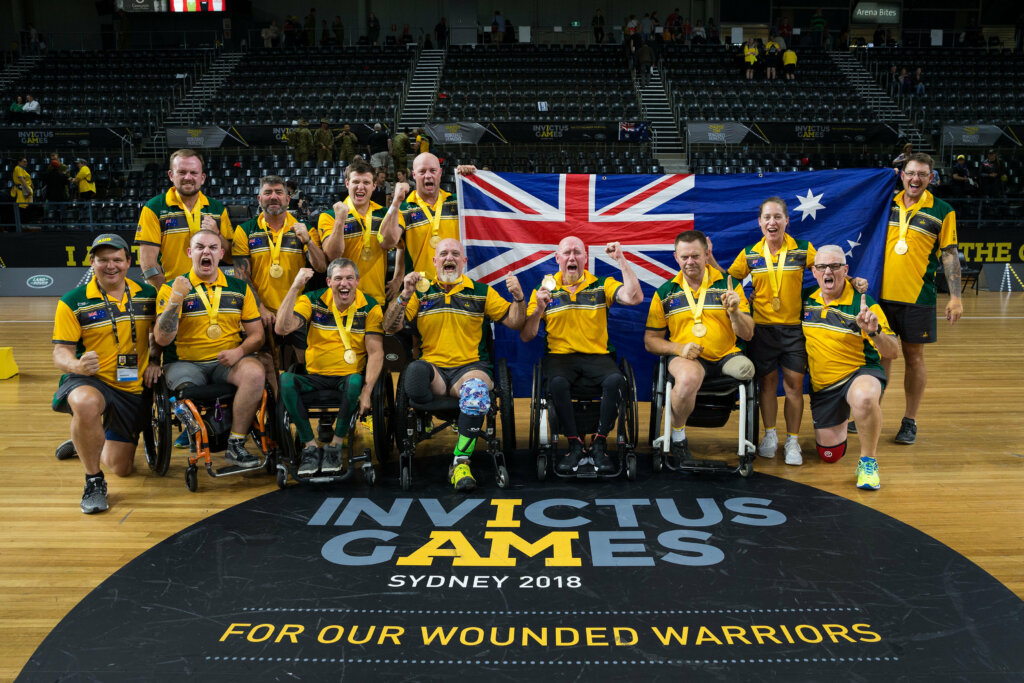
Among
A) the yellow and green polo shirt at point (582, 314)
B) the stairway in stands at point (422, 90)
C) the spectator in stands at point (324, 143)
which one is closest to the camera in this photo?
the yellow and green polo shirt at point (582, 314)

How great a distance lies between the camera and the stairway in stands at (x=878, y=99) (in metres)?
17.0

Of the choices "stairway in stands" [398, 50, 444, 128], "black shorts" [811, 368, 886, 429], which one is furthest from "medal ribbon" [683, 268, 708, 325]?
"stairway in stands" [398, 50, 444, 128]

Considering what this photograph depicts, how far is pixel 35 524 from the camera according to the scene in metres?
3.75

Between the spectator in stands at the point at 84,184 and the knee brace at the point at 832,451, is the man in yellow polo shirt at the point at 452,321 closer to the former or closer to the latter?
the knee brace at the point at 832,451

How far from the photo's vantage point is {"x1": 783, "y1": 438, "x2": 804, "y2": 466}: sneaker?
4512 mm

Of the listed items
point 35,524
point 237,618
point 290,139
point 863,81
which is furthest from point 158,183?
point 863,81

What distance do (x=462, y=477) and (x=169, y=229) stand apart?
2268 mm

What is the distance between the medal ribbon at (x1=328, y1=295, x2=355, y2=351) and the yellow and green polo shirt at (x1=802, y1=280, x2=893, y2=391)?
2558 mm

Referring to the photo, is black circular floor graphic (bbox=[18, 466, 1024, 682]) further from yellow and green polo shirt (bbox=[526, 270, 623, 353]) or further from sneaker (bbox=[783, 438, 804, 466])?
yellow and green polo shirt (bbox=[526, 270, 623, 353])

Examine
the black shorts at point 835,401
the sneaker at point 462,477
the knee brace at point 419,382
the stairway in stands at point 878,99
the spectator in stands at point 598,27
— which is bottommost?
the sneaker at point 462,477

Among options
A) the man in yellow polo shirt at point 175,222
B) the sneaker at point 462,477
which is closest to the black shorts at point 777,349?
the sneaker at point 462,477

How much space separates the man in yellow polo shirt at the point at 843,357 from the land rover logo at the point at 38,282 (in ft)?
39.3

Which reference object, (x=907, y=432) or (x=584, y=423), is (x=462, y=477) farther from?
(x=907, y=432)

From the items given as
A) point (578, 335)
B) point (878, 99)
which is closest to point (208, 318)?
point (578, 335)
